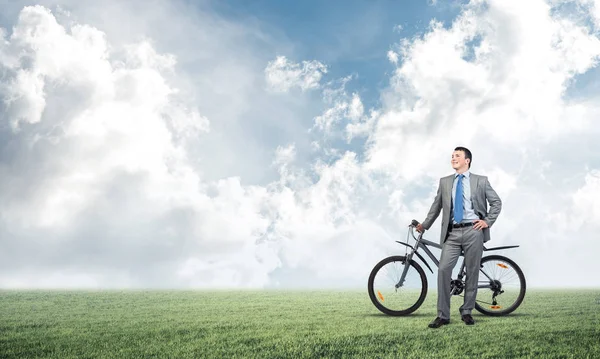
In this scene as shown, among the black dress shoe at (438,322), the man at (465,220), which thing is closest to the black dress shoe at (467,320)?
the man at (465,220)

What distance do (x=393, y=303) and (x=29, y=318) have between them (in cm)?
763

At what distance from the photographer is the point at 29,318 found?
1020cm

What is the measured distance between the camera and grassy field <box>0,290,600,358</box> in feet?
19.4

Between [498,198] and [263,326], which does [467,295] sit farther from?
[263,326]

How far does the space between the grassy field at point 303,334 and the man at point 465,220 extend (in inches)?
28.6

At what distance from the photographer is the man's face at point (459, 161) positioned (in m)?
7.99

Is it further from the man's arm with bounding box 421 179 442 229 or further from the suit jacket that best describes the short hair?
the man's arm with bounding box 421 179 442 229

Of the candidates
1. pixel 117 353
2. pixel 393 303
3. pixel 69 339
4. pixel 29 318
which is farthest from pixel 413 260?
pixel 29 318

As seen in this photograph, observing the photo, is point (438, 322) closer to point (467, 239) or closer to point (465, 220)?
point (467, 239)

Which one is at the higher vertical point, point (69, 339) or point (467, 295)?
point (467, 295)

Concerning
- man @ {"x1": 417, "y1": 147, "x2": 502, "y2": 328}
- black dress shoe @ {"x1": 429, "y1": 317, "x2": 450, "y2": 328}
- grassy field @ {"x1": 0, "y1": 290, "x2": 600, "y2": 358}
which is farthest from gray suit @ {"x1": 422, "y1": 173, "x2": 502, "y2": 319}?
grassy field @ {"x1": 0, "y1": 290, "x2": 600, "y2": 358}

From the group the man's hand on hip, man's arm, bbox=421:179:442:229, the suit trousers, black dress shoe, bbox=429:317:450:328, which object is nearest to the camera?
black dress shoe, bbox=429:317:450:328

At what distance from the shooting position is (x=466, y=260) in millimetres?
8109

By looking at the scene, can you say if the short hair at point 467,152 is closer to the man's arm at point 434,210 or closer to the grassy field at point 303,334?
the man's arm at point 434,210
